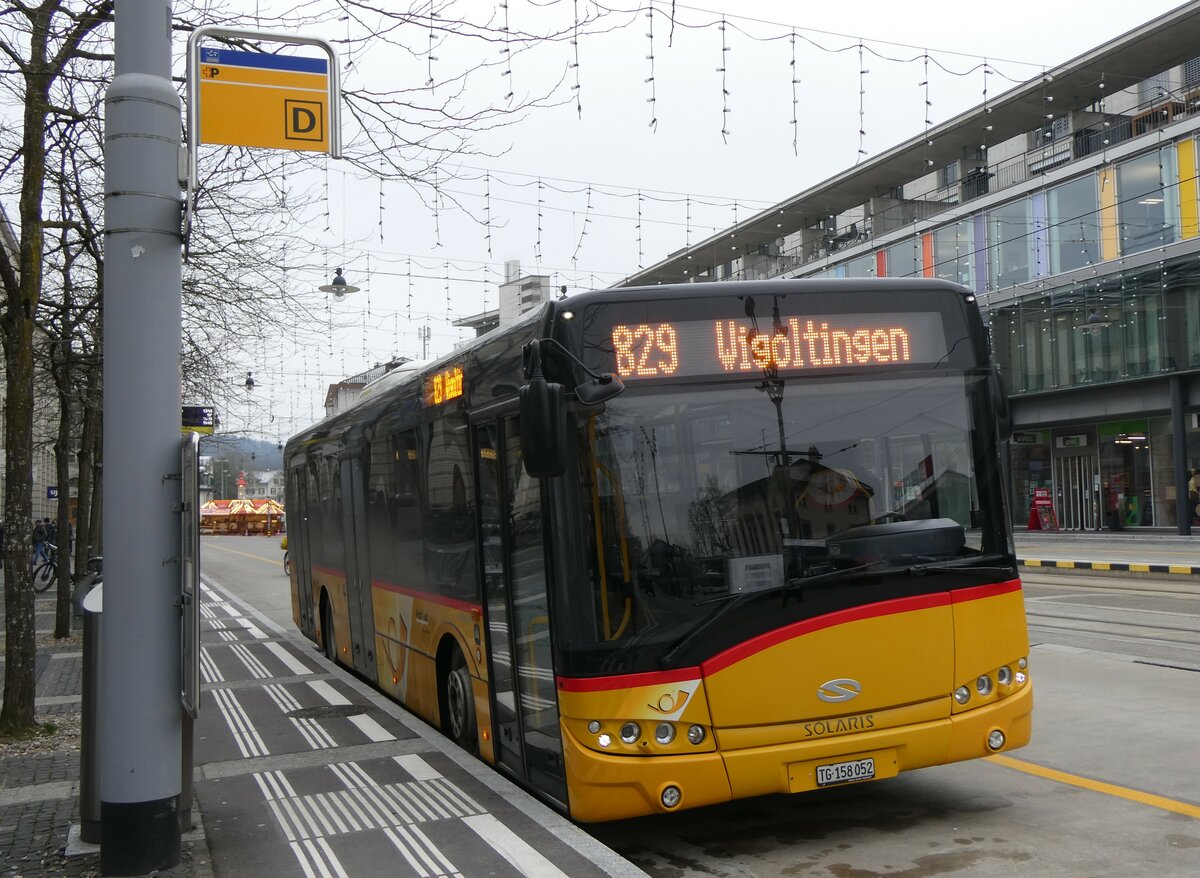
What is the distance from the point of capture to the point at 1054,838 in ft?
19.2

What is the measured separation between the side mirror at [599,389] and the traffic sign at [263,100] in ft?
5.72

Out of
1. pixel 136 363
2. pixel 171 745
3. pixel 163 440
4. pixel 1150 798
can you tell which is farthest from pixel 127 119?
pixel 1150 798

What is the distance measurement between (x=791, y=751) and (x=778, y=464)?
4.44 feet

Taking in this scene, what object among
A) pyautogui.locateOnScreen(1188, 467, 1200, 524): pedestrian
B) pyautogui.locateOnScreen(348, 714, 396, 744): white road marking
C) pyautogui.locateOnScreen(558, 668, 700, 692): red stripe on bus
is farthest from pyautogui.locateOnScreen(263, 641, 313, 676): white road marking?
pyautogui.locateOnScreen(1188, 467, 1200, 524): pedestrian

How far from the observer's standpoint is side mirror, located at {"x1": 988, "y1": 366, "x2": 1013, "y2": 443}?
251 inches

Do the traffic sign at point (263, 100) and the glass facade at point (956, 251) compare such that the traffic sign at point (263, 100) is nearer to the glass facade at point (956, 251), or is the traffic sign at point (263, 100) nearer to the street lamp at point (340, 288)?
the street lamp at point (340, 288)

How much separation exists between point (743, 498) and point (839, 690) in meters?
1.02

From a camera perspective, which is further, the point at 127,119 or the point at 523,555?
the point at 523,555

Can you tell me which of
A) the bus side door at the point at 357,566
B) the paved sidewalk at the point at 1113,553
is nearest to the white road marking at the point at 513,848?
the bus side door at the point at 357,566

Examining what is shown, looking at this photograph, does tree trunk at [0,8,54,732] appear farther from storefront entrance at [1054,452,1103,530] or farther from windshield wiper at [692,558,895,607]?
storefront entrance at [1054,452,1103,530]

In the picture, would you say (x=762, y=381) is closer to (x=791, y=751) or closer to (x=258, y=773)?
(x=791, y=751)

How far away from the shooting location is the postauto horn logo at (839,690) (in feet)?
18.9

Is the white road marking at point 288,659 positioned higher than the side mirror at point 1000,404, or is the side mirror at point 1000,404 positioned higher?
the side mirror at point 1000,404

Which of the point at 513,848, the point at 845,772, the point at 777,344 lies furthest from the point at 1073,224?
the point at 513,848
